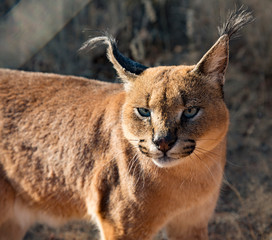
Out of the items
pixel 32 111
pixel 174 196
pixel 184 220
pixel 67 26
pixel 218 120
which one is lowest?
pixel 184 220

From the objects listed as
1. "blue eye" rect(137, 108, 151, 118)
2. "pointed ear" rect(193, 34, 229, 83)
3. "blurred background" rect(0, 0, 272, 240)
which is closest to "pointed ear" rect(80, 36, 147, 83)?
"blue eye" rect(137, 108, 151, 118)

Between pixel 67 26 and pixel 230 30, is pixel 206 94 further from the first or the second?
pixel 67 26

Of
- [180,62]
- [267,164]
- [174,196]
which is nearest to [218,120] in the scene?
[174,196]

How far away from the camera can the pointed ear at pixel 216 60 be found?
298 cm

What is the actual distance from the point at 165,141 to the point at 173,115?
205 millimetres

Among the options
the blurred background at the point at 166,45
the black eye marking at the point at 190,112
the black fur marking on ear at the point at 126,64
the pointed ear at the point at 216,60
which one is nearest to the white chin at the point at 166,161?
the black eye marking at the point at 190,112

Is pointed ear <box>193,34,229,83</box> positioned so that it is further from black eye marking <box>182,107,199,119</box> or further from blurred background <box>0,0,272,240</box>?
blurred background <box>0,0,272,240</box>

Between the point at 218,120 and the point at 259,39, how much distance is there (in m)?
3.30

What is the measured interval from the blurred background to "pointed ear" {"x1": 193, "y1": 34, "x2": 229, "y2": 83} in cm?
235

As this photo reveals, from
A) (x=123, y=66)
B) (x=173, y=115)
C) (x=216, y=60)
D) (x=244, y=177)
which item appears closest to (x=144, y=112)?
(x=173, y=115)

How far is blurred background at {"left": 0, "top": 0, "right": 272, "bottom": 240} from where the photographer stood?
218 inches

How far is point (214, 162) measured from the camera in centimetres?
334

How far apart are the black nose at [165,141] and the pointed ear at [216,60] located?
0.57 meters

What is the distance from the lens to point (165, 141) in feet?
9.12
